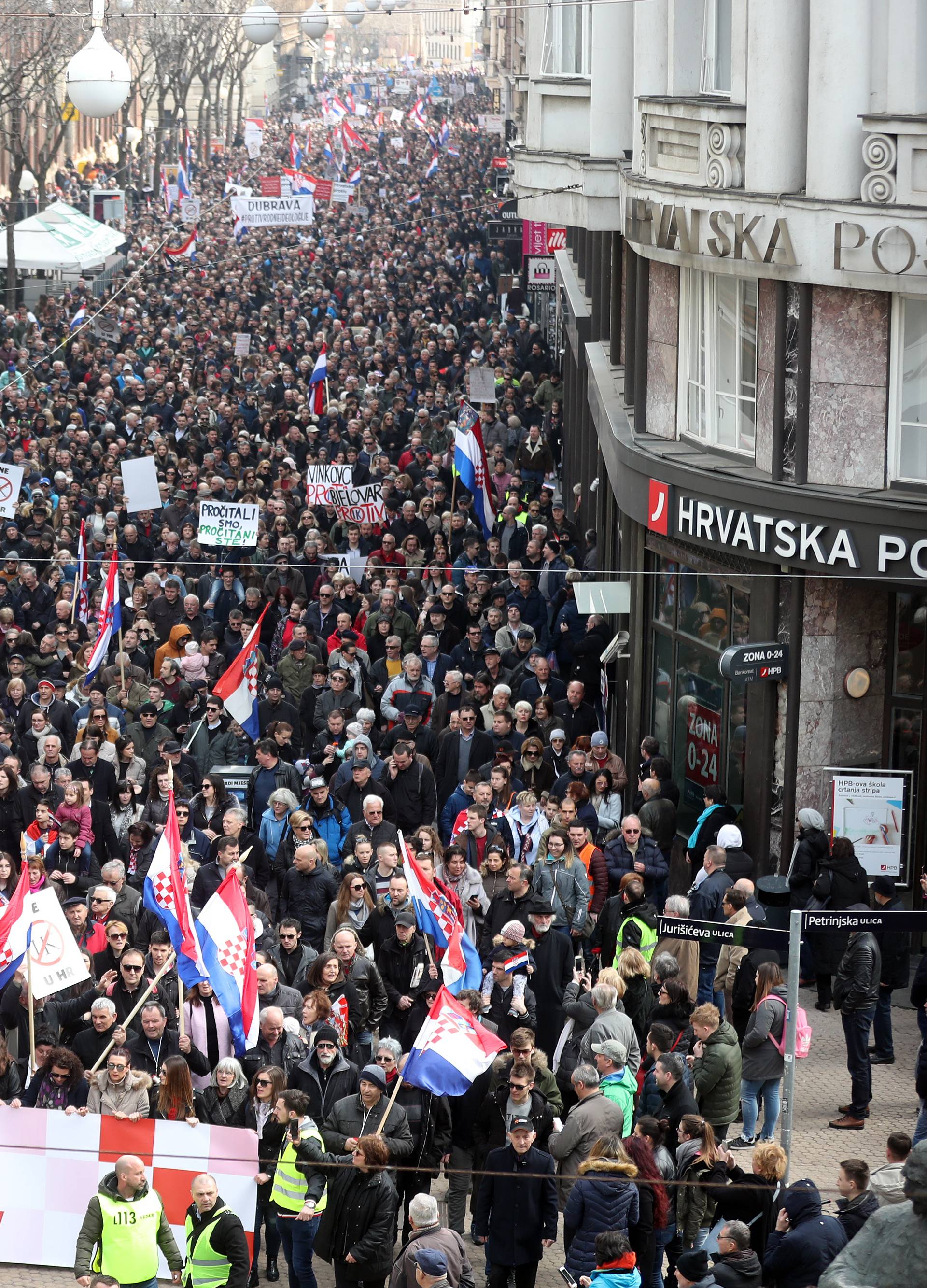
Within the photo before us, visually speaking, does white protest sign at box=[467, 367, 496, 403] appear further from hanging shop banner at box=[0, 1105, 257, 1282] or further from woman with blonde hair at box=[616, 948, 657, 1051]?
hanging shop banner at box=[0, 1105, 257, 1282]

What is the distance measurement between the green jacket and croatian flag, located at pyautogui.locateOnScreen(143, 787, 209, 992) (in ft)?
10.00

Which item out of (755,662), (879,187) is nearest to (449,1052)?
(755,662)

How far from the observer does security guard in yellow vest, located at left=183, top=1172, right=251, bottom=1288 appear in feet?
35.4

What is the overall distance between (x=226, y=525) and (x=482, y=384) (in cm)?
823

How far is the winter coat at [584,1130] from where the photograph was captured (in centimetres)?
1136

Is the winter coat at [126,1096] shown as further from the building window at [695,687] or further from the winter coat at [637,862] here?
the building window at [695,687]

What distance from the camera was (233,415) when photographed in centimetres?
3266

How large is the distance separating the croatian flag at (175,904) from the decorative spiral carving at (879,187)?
7.30 metres

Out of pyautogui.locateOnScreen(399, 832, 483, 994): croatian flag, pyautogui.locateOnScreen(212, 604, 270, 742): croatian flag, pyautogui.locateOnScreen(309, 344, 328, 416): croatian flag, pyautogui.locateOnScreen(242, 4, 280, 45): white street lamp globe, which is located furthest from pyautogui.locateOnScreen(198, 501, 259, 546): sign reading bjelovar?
pyautogui.locateOnScreen(242, 4, 280, 45): white street lamp globe

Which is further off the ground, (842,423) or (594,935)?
(842,423)

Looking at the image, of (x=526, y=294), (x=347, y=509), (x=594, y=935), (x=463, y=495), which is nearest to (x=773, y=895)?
(x=594, y=935)

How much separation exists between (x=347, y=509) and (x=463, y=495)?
11.3 ft

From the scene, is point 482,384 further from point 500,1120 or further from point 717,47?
point 500,1120

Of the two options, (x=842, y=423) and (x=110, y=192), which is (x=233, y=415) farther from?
(x=110, y=192)
